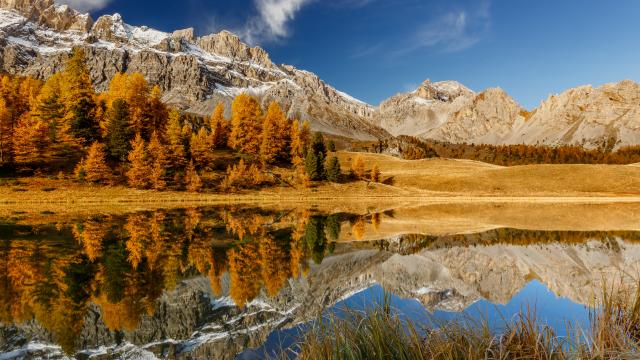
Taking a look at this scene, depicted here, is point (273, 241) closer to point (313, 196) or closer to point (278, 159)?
point (313, 196)

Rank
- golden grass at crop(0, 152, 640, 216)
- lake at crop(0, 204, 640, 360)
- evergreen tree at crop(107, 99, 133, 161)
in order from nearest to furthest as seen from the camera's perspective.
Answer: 1. lake at crop(0, 204, 640, 360)
2. golden grass at crop(0, 152, 640, 216)
3. evergreen tree at crop(107, 99, 133, 161)

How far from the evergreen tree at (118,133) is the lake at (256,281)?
40677mm

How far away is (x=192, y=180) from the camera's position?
2616 inches

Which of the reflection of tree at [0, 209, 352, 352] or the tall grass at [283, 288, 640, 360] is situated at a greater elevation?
the tall grass at [283, 288, 640, 360]

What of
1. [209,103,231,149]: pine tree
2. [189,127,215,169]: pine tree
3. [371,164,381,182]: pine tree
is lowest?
[371,164,381,182]: pine tree

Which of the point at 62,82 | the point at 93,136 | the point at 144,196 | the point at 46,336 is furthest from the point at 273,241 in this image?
the point at 62,82

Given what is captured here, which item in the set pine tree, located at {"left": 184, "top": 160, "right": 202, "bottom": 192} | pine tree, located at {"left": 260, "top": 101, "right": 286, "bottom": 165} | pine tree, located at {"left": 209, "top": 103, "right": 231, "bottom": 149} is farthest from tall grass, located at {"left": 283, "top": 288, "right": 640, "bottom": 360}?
pine tree, located at {"left": 209, "top": 103, "right": 231, "bottom": 149}

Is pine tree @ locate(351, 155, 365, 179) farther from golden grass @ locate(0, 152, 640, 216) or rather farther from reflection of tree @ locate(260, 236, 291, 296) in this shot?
reflection of tree @ locate(260, 236, 291, 296)

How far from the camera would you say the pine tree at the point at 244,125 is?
87.1m

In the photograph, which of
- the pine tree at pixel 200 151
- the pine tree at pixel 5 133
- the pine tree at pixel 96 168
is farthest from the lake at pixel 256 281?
the pine tree at pixel 200 151

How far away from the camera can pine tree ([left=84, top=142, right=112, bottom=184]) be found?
61.8 m

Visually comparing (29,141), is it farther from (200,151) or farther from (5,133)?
(200,151)

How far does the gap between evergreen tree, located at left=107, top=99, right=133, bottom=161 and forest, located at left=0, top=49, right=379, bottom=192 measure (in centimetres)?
16

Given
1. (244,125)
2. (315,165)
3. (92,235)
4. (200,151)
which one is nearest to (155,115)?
(200,151)
